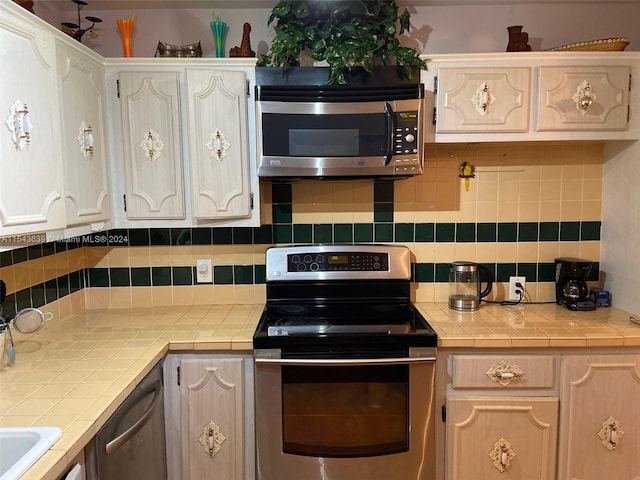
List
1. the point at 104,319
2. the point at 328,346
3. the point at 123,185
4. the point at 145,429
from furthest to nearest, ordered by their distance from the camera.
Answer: the point at 104,319
the point at 123,185
the point at 328,346
the point at 145,429

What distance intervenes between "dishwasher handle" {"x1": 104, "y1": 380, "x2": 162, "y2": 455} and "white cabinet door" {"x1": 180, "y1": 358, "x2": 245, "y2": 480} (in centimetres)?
12

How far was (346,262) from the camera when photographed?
221cm

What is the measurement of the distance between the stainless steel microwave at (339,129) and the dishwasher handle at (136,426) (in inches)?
36.7

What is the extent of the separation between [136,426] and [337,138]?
1.29 meters

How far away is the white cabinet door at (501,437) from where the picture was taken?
1819 millimetres

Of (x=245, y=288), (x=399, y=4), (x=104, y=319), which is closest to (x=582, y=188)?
(x=399, y=4)

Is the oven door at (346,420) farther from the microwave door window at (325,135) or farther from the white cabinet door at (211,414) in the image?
the microwave door window at (325,135)

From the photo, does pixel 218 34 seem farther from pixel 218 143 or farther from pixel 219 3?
pixel 218 143

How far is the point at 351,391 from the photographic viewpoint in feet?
5.95

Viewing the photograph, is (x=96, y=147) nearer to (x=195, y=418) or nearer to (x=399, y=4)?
(x=195, y=418)

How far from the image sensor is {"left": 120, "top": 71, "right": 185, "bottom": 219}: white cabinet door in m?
1.92

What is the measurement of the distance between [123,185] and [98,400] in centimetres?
98

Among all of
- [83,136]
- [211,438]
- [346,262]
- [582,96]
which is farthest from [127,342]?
[582,96]

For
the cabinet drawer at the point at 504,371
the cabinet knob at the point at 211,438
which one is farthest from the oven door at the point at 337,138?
the cabinet knob at the point at 211,438
